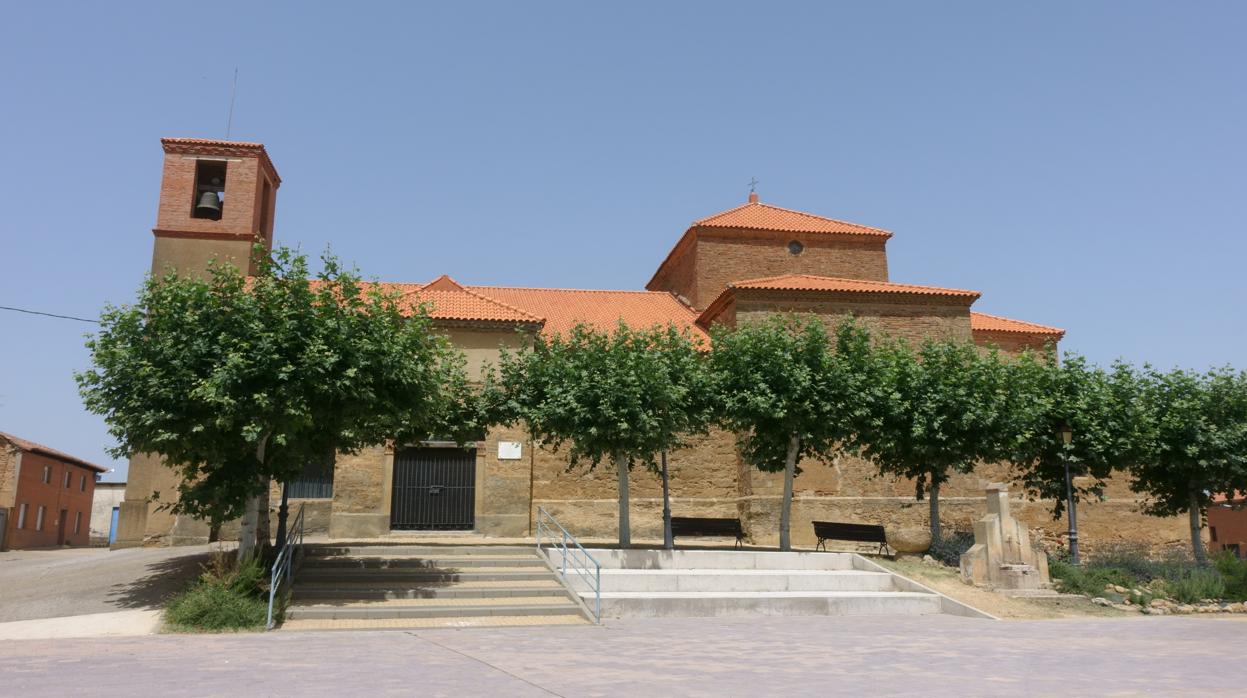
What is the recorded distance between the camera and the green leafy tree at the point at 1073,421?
20.5 metres

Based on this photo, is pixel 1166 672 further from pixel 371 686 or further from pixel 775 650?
pixel 371 686

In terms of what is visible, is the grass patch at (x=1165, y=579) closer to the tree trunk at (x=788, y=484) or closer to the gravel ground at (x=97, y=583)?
the tree trunk at (x=788, y=484)

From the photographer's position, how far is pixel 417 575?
49.0 ft

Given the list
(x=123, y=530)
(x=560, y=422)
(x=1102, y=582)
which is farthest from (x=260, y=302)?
(x=1102, y=582)

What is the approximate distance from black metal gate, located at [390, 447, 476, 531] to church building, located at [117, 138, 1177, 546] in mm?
27

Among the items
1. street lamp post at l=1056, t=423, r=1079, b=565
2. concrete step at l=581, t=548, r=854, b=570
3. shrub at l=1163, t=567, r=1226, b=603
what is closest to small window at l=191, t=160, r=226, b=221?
concrete step at l=581, t=548, r=854, b=570

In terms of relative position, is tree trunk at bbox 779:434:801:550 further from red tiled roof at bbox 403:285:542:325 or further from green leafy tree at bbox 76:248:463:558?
green leafy tree at bbox 76:248:463:558

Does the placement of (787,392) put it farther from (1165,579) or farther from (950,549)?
(1165,579)

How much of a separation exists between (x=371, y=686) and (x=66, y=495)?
132 ft

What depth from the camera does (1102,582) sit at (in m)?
16.9

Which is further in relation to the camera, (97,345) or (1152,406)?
(1152,406)

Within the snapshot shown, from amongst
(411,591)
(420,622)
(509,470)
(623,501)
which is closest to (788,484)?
(623,501)

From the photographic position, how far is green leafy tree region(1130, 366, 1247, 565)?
20875 mm

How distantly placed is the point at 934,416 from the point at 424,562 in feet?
38.1
